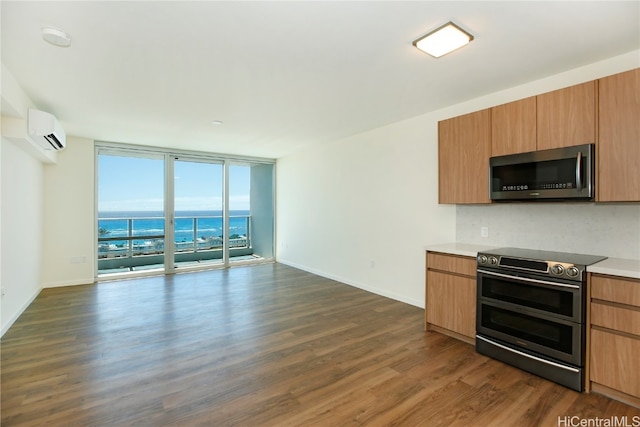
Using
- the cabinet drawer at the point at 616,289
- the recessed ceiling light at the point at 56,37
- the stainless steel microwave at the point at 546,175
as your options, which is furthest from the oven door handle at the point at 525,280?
the recessed ceiling light at the point at 56,37

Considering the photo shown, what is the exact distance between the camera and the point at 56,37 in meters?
2.18

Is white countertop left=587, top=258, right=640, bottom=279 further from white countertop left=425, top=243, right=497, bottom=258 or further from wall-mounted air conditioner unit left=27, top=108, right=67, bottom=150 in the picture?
wall-mounted air conditioner unit left=27, top=108, right=67, bottom=150

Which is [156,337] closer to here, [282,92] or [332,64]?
[282,92]

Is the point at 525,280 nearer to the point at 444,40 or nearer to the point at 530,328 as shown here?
the point at 530,328

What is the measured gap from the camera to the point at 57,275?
17.0ft

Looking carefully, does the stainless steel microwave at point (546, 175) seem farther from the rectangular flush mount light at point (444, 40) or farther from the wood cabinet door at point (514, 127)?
the rectangular flush mount light at point (444, 40)

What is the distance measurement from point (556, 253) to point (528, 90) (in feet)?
5.36

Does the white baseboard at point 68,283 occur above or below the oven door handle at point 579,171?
below

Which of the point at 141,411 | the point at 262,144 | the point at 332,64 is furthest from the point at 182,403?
the point at 262,144

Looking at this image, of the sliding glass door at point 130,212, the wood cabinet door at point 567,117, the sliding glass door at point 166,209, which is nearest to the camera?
the wood cabinet door at point 567,117

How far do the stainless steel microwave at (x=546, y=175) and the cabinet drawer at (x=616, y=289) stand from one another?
641mm

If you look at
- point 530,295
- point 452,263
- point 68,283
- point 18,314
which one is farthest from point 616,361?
point 68,283

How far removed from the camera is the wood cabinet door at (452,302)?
2.94 meters

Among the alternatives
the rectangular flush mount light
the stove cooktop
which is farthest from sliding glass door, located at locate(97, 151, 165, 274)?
the stove cooktop
